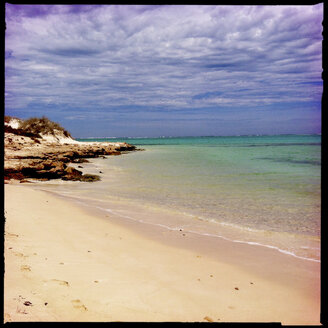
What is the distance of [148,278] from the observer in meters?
4.04

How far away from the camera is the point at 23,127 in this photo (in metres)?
46.3

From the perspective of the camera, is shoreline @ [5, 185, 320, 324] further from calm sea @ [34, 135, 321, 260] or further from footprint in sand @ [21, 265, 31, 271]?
calm sea @ [34, 135, 321, 260]

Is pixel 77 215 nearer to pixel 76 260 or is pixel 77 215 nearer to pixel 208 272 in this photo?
pixel 76 260

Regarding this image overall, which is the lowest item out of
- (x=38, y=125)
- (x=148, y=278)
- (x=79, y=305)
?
(x=148, y=278)

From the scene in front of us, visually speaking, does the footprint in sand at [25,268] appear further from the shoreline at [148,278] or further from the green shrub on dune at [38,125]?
the green shrub on dune at [38,125]

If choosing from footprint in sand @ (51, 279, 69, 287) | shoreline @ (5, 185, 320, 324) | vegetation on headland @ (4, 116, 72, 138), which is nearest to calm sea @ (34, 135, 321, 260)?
shoreline @ (5, 185, 320, 324)

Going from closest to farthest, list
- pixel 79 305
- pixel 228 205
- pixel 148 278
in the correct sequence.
→ 1. pixel 79 305
2. pixel 148 278
3. pixel 228 205

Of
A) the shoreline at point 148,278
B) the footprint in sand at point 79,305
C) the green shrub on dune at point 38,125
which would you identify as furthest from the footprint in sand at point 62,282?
the green shrub on dune at point 38,125

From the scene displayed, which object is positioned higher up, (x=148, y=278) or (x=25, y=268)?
(x=25, y=268)

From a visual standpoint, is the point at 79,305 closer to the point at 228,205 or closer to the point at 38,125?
the point at 228,205

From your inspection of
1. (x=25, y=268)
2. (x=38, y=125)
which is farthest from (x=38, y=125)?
(x=25, y=268)
